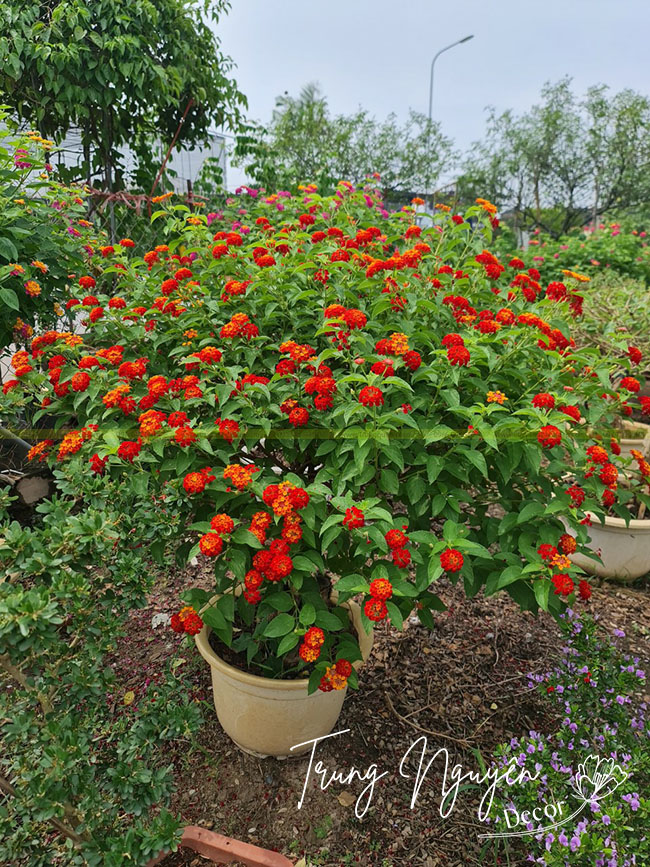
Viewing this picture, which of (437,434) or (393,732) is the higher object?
(437,434)

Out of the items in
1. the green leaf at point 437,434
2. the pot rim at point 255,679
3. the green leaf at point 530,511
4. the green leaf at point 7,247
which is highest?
the green leaf at point 7,247

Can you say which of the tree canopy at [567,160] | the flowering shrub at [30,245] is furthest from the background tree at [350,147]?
the flowering shrub at [30,245]

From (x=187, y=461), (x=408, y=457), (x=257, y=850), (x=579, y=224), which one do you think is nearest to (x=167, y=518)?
(x=187, y=461)

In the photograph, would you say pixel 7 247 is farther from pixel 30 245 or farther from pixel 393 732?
pixel 393 732

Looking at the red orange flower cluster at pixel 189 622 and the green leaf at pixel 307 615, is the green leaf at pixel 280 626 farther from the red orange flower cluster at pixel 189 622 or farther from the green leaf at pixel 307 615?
the red orange flower cluster at pixel 189 622

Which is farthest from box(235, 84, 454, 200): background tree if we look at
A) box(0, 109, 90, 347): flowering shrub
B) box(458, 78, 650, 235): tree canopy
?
box(0, 109, 90, 347): flowering shrub

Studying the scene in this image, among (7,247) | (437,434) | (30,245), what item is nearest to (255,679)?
(437,434)

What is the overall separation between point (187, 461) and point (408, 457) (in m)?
0.60

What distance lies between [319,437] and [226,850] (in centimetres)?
114

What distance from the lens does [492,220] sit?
221cm

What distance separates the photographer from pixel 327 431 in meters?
1.52

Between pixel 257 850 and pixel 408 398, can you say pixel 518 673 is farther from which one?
pixel 408 398

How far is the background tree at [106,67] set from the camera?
3.08 meters

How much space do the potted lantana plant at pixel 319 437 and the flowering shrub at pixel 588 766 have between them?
37cm
